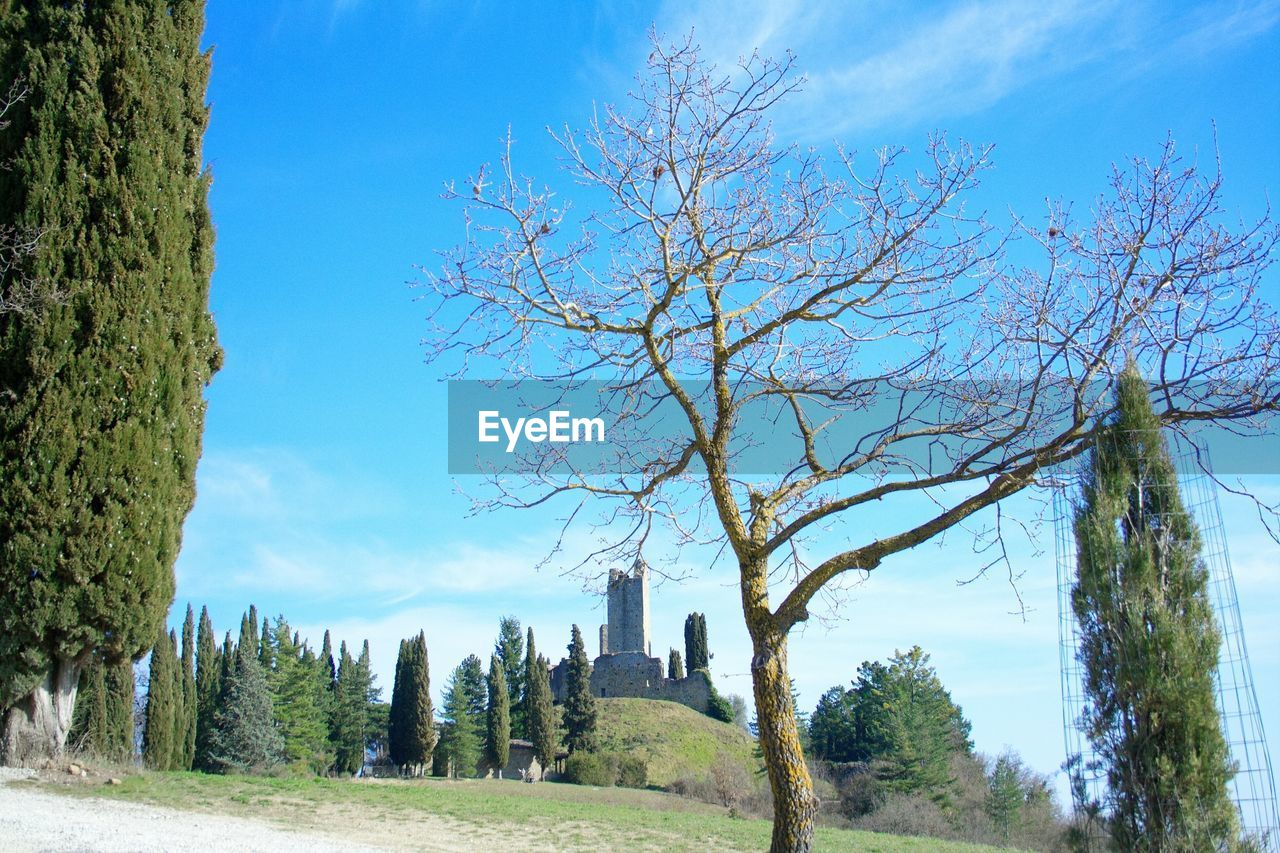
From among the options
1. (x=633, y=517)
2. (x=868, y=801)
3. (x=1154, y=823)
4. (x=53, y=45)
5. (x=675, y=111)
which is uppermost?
(x=53, y=45)

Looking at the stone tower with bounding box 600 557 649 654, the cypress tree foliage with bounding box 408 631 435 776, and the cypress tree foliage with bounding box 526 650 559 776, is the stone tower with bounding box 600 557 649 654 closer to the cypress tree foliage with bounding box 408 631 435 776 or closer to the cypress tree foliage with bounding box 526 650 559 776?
the cypress tree foliage with bounding box 526 650 559 776

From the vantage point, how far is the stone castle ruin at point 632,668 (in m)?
58.3

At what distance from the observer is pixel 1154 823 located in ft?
19.1

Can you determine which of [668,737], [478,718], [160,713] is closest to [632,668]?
[668,737]

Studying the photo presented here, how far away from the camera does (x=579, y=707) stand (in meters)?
44.3

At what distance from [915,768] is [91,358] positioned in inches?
1057

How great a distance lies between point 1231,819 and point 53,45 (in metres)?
14.2

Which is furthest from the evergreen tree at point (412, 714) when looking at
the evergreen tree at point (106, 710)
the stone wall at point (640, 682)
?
the stone wall at point (640, 682)

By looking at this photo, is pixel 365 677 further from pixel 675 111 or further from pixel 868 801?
pixel 675 111

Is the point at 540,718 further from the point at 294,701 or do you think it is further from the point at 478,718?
the point at 294,701

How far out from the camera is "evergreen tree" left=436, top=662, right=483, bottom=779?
42.6 m

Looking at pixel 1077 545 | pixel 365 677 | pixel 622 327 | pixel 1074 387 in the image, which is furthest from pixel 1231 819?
pixel 365 677

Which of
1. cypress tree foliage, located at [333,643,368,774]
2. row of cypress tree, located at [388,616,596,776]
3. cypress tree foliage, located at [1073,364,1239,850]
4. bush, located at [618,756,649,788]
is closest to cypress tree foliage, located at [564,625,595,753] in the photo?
row of cypress tree, located at [388,616,596,776]

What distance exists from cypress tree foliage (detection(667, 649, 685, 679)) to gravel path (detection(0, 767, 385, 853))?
53373 millimetres
